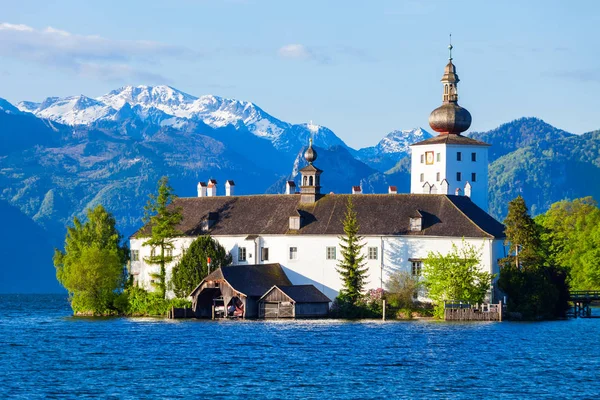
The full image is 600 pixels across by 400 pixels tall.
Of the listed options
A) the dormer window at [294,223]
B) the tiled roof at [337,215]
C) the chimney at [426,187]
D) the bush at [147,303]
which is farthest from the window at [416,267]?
the chimney at [426,187]

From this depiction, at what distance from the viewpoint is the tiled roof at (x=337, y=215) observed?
100m

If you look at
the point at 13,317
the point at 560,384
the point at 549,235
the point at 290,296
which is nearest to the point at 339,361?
the point at 560,384

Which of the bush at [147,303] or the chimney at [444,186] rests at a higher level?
the chimney at [444,186]

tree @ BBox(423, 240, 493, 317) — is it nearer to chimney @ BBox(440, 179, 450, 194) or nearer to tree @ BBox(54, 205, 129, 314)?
chimney @ BBox(440, 179, 450, 194)

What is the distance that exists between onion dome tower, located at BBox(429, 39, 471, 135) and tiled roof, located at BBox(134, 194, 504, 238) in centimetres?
2364

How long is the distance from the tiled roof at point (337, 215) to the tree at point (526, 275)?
1956 millimetres

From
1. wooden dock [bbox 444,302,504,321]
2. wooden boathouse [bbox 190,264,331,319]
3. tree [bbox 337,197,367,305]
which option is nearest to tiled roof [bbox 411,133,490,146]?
tree [bbox 337,197,367,305]

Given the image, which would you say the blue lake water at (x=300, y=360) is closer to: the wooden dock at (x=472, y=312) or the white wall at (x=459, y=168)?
the wooden dock at (x=472, y=312)

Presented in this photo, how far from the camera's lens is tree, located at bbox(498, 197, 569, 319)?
9525 cm

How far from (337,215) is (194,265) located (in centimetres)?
1222

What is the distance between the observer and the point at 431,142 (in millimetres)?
128250

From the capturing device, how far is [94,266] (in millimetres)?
104312

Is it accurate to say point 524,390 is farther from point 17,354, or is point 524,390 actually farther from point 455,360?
point 17,354

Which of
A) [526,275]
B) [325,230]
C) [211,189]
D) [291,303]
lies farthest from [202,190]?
[526,275]
